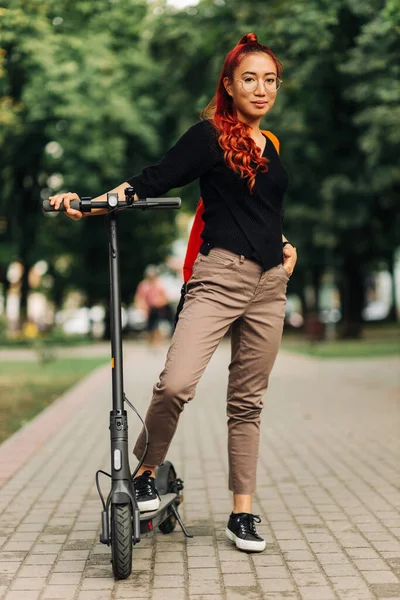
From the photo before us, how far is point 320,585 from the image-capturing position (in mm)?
3896

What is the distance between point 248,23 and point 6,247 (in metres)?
17.0

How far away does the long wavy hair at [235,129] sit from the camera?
4.23 metres

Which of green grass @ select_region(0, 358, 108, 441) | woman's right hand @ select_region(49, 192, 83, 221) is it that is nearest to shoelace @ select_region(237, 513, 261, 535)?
woman's right hand @ select_region(49, 192, 83, 221)

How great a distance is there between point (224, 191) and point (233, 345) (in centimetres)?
67

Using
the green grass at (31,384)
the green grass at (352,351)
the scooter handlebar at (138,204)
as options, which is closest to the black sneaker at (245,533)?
the scooter handlebar at (138,204)

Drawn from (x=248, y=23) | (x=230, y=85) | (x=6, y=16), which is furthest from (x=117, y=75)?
(x=230, y=85)

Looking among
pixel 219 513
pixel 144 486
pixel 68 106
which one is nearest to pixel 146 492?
pixel 144 486

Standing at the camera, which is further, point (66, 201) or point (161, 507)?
point (161, 507)

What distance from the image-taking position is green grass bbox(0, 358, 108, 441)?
9.80 metres

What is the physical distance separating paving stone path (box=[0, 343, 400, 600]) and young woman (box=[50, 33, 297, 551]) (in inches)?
11.6

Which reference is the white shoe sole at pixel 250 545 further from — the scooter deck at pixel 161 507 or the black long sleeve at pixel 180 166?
the black long sleeve at pixel 180 166

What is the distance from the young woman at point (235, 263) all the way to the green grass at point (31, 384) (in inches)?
162

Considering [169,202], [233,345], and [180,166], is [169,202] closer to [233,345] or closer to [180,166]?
[180,166]

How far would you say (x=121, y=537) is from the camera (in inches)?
152
